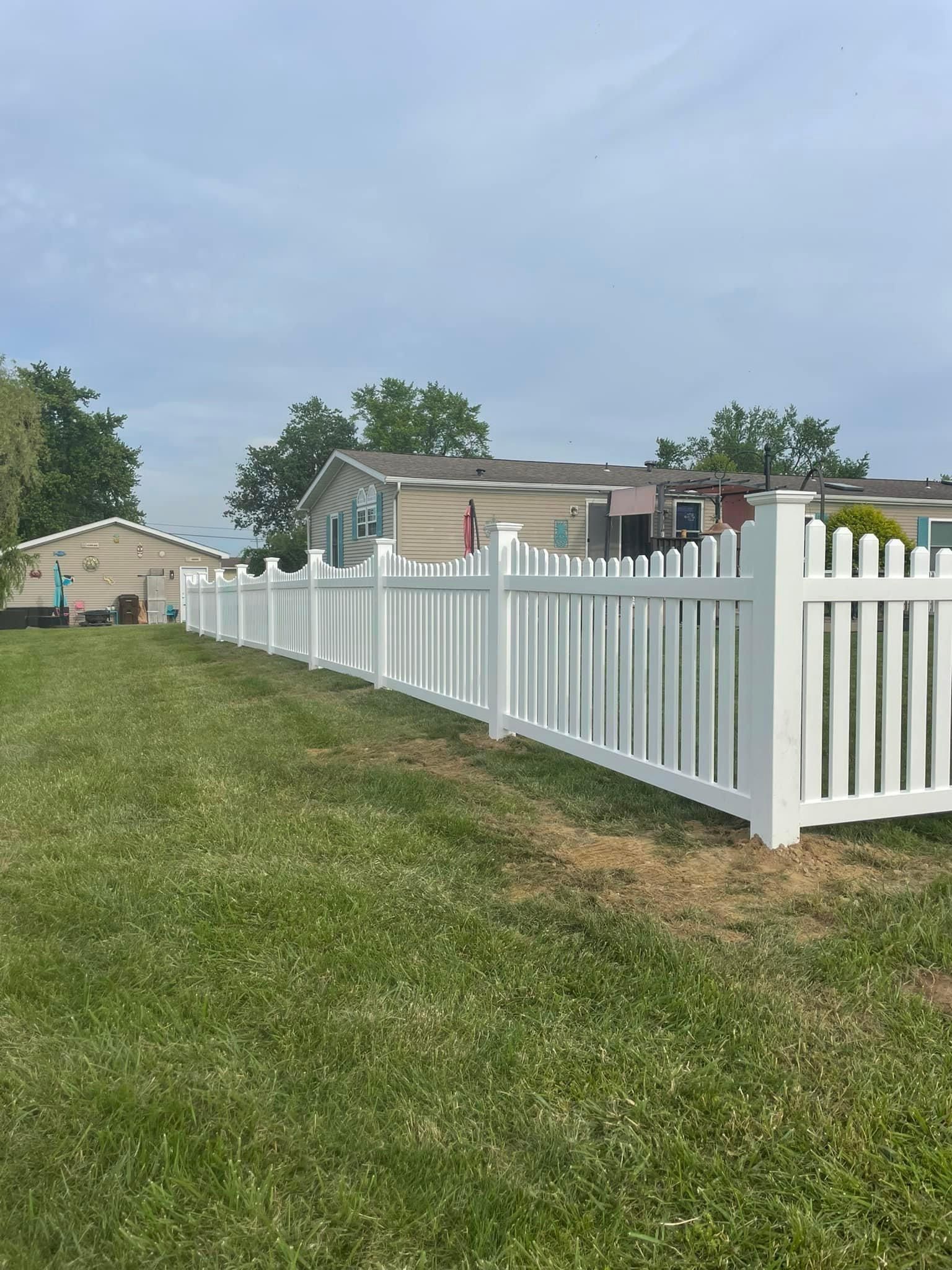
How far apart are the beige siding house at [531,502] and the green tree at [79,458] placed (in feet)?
108

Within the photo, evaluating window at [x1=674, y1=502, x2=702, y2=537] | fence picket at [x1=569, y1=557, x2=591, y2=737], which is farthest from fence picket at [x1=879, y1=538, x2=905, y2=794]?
window at [x1=674, y1=502, x2=702, y2=537]

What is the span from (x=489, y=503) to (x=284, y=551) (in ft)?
82.1

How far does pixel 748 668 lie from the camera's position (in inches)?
137

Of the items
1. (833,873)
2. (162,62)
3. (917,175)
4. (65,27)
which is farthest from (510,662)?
(917,175)

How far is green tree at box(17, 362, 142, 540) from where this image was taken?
48750mm

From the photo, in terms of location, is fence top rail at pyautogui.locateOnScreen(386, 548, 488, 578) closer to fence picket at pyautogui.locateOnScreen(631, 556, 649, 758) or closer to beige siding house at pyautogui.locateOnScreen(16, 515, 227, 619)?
fence picket at pyautogui.locateOnScreen(631, 556, 649, 758)

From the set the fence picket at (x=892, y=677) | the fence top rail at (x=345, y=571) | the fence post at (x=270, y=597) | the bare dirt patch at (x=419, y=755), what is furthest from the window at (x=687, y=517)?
the fence picket at (x=892, y=677)

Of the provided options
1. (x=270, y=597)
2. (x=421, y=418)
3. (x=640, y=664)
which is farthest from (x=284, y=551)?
(x=640, y=664)

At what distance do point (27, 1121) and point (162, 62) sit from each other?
1239cm

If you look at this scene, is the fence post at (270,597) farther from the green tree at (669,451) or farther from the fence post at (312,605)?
the green tree at (669,451)

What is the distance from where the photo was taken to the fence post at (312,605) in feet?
34.0

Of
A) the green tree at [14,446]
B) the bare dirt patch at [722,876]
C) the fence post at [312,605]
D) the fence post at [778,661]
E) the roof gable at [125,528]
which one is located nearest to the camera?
the bare dirt patch at [722,876]

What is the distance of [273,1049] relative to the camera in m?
2.11

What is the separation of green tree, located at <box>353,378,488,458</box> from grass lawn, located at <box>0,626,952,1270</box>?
4981 centimetres
